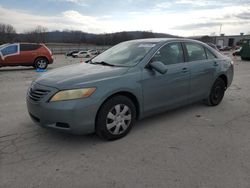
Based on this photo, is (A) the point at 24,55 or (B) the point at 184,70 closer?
(B) the point at 184,70

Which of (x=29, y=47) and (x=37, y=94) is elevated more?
(x=29, y=47)

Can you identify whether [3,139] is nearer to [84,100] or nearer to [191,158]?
[84,100]

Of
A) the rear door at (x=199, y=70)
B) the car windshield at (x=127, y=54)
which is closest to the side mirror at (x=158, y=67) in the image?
the car windshield at (x=127, y=54)

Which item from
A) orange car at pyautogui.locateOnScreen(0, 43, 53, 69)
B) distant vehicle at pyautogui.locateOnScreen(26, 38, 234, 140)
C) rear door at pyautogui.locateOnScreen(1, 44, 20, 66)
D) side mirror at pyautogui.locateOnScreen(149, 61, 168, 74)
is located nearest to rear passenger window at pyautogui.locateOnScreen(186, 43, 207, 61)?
distant vehicle at pyautogui.locateOnScreen(26, 38, 234, 140)

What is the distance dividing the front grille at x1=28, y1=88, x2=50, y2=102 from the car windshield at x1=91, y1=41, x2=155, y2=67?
131cm

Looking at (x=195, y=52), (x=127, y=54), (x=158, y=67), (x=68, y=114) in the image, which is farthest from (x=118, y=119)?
(x=195, y=52)

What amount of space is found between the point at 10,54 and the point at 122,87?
11.5 meters

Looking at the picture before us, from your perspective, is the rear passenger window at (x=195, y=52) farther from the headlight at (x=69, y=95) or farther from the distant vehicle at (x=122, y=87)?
the headlight at (x=69, y=95)

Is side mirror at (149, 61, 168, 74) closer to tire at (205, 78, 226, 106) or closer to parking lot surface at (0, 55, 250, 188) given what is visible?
parking lot surface at (0, 55, 250, 188)

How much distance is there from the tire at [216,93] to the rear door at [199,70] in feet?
0.88

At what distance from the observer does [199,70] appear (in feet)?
16.0

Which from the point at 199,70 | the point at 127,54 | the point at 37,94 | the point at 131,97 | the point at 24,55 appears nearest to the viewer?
the point at 37,94

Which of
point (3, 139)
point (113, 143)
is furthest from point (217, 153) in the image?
point (3, 139)

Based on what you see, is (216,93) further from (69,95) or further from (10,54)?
(10,54)
